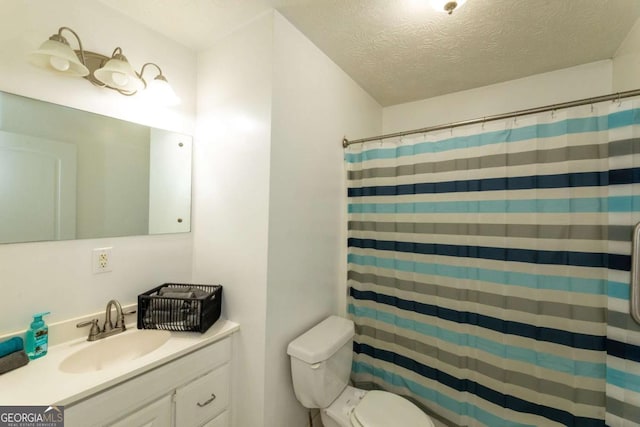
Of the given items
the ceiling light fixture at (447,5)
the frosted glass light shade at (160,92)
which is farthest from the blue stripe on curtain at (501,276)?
the frosted glass light shade at (160,92)

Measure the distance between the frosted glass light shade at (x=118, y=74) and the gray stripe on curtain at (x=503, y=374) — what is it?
1938mm

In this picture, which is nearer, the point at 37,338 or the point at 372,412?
the point at 37,338

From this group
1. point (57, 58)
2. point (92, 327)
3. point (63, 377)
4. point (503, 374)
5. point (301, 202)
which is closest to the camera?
point (63, 377)

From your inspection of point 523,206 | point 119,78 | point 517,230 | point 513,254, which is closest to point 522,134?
point 523,206

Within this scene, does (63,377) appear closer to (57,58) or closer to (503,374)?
(57,58)

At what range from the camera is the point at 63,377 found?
87 cm

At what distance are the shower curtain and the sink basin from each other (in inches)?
48.0

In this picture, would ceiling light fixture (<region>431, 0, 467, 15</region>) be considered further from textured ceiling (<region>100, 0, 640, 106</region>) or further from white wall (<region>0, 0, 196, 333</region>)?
white wall (<region>0, 0, 196, 333</region>)

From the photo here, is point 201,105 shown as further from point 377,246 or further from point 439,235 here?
point 439,235

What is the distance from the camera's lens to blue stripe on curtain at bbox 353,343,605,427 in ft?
3.69

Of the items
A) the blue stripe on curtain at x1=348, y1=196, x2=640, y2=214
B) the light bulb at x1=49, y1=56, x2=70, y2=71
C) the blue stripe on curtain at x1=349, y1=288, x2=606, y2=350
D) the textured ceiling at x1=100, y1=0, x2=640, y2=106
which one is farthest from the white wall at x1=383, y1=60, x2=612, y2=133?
the light bulb at x1=49, y1=56, x2=70, y2=71

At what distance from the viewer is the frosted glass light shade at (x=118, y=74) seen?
1.11 metres

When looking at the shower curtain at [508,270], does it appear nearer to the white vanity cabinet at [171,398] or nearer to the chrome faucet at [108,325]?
the white vanity cabinet at [171,398]

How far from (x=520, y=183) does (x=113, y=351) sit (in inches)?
82.1
